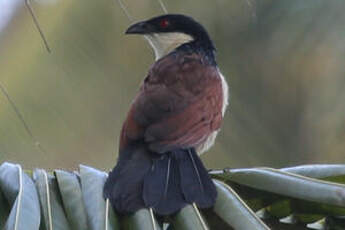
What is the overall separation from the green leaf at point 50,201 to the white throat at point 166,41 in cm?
162

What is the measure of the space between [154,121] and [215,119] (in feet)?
1.14

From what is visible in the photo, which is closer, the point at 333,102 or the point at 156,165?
the point at 156,165

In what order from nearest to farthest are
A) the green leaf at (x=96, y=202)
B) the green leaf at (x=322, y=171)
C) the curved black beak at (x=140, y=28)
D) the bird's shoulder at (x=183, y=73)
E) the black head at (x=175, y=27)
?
the green leaf at (x=96, y=202) → the green leaf at (x=322, y=171) → the bird's shoulder at (x=183, y=73) → the curved black beak at (x=140, y=28) → the black head at (x=175, y=27)

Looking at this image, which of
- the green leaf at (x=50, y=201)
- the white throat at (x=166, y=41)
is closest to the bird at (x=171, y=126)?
the white throat at (x=166, y=41)

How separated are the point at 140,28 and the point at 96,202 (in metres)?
1.64

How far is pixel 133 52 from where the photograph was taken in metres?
4.70

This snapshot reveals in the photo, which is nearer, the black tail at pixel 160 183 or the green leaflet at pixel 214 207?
the green leaflet at pixel 214 207

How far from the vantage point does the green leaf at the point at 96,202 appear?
137 cm

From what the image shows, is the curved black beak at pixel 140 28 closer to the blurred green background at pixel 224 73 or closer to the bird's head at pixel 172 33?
the bird's head at pixel 172 33

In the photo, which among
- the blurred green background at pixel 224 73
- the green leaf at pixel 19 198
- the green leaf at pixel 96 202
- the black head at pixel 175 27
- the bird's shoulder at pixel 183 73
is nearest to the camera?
the green leaf at pixel 19 198

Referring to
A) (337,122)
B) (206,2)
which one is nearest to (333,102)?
(337,122)

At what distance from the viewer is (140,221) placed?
4.76ft

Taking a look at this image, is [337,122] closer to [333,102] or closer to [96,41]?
[333,102]

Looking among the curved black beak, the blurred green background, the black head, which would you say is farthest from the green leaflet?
the blurred green background
